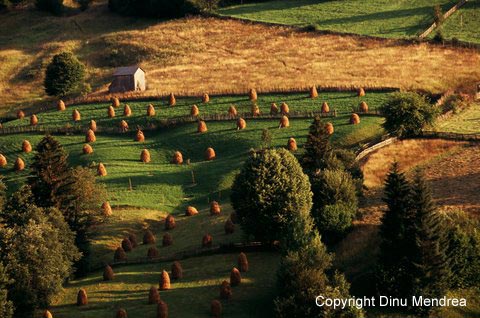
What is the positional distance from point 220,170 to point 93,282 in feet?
82.7

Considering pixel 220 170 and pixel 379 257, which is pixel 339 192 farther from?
pixel 220 170

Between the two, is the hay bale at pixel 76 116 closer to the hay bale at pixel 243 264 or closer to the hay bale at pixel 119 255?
the hay bale at pixel 119 255

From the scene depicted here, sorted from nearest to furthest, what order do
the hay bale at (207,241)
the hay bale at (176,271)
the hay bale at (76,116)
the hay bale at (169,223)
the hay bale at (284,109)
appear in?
the hay bale at (176,271) → the hay bale at (207,241) → the hay bale at (169,223) → the hay bale at (284,109) → the hay bale at (76,116)

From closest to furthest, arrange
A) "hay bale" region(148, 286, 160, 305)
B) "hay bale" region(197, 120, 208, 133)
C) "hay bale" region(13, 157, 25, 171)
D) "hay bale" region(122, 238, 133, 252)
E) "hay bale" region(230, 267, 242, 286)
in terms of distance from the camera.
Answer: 1. "hay bale" region(148, 286, 160, 305)
2. "hay bale" region(230, 267, 242, 286)
3. "hay bale" region(122, 238, 133, 252)
4. "hay bale" region(13, 157, 25, 171)
5. "hay bale" region(197, 120, 208, 133)

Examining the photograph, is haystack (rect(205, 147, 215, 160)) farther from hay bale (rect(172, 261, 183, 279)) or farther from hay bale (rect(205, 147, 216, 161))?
hay bale (rect(172, 261, 183, 279))

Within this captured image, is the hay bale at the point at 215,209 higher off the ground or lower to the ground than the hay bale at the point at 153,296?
lower

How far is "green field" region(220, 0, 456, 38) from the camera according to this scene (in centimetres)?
14938

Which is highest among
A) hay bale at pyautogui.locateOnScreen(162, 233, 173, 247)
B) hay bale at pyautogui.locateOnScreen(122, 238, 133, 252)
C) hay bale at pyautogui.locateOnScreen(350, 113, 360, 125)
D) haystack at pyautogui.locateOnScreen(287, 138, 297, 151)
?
hay bale at pyautogui.locateOnScreen(350, 113, 360, 125)

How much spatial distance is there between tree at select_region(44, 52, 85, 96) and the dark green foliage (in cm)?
4940

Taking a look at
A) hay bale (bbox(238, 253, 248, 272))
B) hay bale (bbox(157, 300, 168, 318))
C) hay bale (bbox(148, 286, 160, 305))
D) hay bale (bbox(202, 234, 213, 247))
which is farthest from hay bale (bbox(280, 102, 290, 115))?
hay bale (bbox(157, 300, 168, 318))

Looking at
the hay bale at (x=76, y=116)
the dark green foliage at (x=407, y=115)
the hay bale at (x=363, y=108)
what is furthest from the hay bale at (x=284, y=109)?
the hay bale at (x=76, y=116)

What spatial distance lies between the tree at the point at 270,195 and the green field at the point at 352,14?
65.3 m

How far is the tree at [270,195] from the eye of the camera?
271 feet

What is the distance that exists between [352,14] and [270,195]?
78945 millimetres
